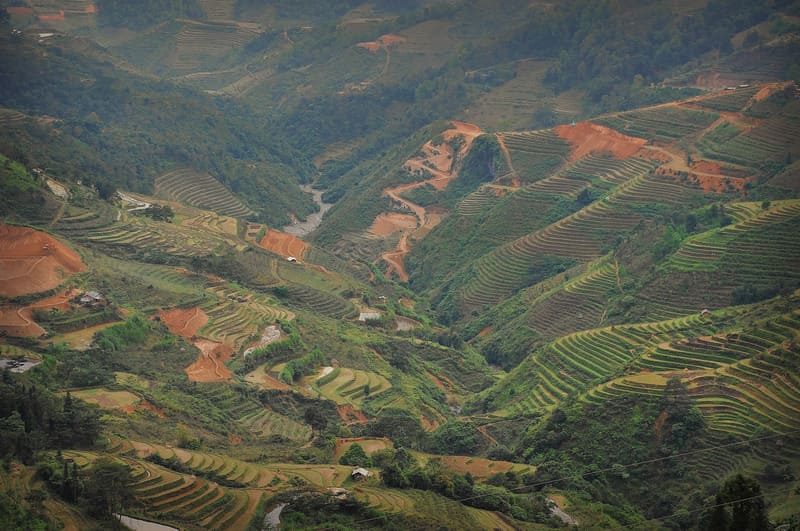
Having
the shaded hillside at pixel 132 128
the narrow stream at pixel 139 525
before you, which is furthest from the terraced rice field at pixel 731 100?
the narrow stream at pixel 139 525

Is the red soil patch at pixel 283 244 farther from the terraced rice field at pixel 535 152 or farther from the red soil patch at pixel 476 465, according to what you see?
the red soil patch at pixel 476 465

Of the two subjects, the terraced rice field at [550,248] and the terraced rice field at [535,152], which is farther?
the terraced rice field at [535,152]

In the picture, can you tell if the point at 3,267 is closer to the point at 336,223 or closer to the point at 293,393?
the point at 293,393

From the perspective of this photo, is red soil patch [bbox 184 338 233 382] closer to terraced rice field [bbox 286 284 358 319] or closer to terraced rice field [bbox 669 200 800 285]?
terraced rice field [bbox 286 284 358 319]

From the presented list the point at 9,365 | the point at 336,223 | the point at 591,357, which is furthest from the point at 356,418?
the point at 336,223

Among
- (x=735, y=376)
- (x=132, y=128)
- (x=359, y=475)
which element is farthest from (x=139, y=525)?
(x=132, y=128)
